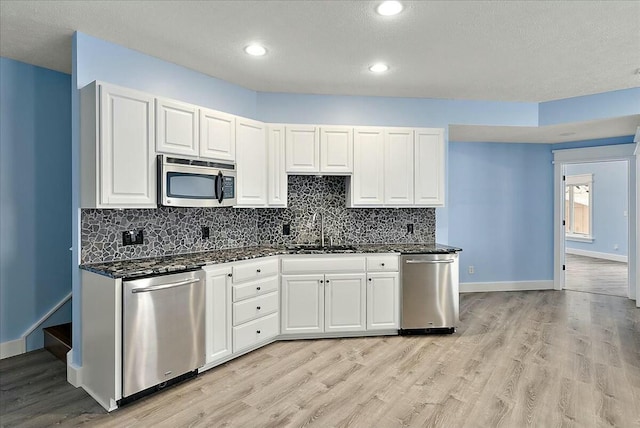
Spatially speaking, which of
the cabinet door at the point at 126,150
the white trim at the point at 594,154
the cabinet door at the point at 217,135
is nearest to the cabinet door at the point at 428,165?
the cabinet door at the point at 217,135

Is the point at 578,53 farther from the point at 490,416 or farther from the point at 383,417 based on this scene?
the point at 383,417

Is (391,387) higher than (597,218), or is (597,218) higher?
(597,218)

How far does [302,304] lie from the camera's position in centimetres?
373

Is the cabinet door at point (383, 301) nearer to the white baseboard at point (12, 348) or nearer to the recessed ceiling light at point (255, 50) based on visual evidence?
the recessed ceiling light at point (255, 50)

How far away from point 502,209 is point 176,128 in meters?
5.05

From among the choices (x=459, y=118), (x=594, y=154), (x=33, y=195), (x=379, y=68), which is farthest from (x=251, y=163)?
(x=594, y=154)

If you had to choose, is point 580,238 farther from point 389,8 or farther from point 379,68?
point 389,8

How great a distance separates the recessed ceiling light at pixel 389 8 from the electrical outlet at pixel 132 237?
101 inches

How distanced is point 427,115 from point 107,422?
4.27 m

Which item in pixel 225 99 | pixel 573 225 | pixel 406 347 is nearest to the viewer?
pixel 406 347

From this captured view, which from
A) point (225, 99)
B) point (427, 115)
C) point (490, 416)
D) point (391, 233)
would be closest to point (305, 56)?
point (225, 99)

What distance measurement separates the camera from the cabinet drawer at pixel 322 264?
371 cm

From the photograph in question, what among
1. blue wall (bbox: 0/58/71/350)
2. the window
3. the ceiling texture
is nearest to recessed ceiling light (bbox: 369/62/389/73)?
the ceiling texture

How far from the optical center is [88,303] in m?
2.72
